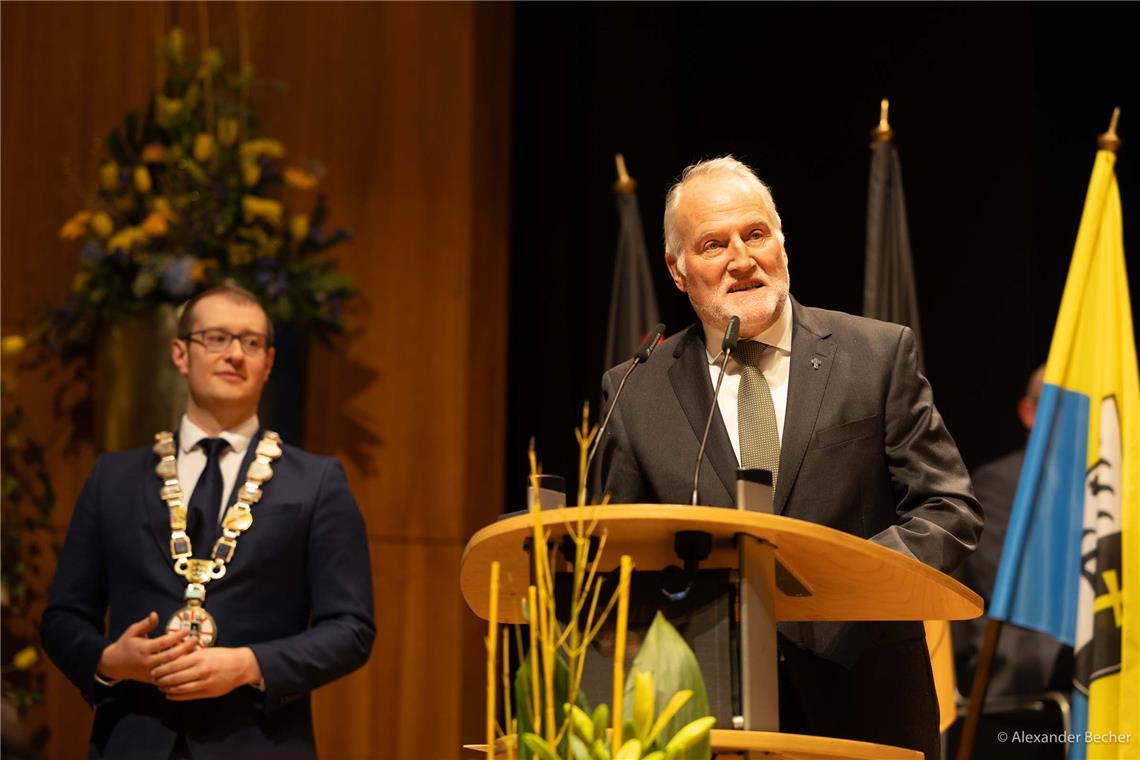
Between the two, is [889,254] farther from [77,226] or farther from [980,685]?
[77,226]

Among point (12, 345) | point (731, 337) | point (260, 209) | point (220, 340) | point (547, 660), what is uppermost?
point (260, 209)

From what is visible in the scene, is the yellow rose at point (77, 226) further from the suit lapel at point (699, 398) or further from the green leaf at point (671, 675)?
the green leaf at point (671, 675)

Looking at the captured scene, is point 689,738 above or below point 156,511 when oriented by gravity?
below

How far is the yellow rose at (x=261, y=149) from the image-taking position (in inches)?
171

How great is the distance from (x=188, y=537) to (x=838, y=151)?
2620 millimetres

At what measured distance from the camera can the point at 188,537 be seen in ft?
9.68

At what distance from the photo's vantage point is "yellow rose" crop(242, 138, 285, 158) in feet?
14.3

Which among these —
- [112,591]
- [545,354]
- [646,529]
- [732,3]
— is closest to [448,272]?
[545,354]

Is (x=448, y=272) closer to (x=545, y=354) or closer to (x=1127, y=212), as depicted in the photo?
(x=545, y=354)

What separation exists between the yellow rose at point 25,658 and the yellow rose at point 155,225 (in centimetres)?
135

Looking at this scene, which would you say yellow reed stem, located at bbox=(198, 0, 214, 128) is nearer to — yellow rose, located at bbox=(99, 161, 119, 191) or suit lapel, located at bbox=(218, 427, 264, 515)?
yellow rose, located at bbox=(99, 161, 119, 191)

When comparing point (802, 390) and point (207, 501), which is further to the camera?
point (207, 501)

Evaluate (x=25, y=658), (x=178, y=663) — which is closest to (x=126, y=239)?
(x=25, y=658)

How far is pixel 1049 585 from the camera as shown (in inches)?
134
